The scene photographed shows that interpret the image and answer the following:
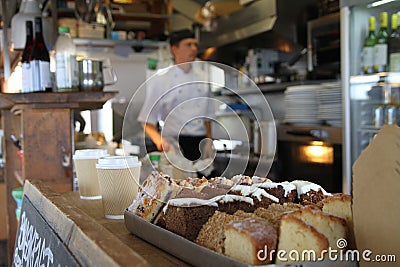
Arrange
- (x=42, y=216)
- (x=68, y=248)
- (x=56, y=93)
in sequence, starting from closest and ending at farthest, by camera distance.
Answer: (x=68, y=248)
(x=42, y=216)
(x=56, y=93)

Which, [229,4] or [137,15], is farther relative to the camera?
[137,15]

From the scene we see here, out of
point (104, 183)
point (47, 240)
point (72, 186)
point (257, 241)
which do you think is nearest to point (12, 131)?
point (72, 186)

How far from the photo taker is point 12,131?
3307mm

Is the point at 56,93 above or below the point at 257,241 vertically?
above

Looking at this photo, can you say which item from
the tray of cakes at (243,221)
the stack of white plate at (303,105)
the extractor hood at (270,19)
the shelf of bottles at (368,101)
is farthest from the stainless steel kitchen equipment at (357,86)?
the tray of cakes at (243,221)

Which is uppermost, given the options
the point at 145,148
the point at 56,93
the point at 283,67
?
the point at 283,67

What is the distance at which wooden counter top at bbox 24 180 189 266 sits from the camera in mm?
769

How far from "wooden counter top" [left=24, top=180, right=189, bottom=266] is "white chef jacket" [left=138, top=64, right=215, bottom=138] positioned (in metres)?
0.26

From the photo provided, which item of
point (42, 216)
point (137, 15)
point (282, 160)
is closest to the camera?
point (42, 216)

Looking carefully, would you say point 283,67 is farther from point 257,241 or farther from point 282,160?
point 257,241

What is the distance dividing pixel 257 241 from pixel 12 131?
2.82 m

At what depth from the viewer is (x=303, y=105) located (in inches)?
162

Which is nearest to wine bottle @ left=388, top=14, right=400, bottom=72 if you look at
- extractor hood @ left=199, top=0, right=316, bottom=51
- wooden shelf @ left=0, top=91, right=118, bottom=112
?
extractor hood @ left=199, top=0, right=316, bottom=51

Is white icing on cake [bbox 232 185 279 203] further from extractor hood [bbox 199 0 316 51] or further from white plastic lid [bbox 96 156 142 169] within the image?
extractor hood [bbox 199 0 316 51]
